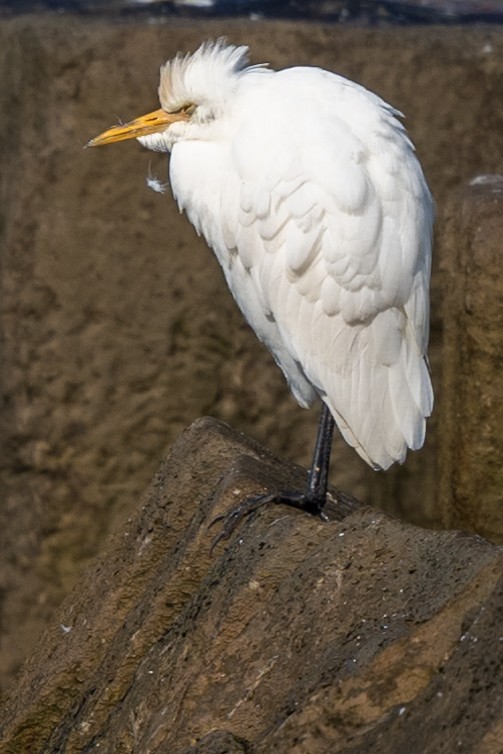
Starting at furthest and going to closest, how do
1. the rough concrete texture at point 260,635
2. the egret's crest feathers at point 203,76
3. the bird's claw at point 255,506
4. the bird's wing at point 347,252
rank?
the egret's crest feathers at point 203,76 → the bird's wing at point 347,252 → the bird's claw at point 255,506 → the rough concrete texture at point 260,635

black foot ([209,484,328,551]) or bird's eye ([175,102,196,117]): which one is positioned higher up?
bird's eye ([175,102,196,117])

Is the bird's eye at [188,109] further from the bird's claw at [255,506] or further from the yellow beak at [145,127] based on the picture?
the bird's claw at [255,506]

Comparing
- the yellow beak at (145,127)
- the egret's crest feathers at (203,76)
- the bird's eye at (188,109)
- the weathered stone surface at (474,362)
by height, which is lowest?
the weathered stone surface at (474,362)

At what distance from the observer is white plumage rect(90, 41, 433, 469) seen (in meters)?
3.20

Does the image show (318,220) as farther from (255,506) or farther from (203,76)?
(255,506)

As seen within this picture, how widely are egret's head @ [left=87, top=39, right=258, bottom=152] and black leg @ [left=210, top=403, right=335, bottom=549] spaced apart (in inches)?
26.7

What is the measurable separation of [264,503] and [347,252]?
586 millimetres

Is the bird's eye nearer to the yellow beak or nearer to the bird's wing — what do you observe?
the yellow beak

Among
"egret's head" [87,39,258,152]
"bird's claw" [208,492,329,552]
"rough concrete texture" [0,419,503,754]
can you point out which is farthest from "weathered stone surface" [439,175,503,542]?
"bird's claw" [208,492,329,552]

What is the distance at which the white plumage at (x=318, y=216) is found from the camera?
3.20 metres

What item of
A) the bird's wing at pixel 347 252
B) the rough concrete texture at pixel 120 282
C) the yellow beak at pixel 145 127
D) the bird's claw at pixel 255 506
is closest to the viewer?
the bird's claw at pixel 255 506

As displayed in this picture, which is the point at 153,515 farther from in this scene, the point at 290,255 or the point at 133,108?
the point at 133,108

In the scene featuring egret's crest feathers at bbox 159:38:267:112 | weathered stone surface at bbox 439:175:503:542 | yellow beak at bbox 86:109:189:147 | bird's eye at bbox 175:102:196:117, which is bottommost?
weathered stone surface at bbox 439:175:503:542

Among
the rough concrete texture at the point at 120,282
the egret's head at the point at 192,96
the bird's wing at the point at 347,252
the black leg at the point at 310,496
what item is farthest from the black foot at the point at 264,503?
the rough concrete texture at the point at 120,282
